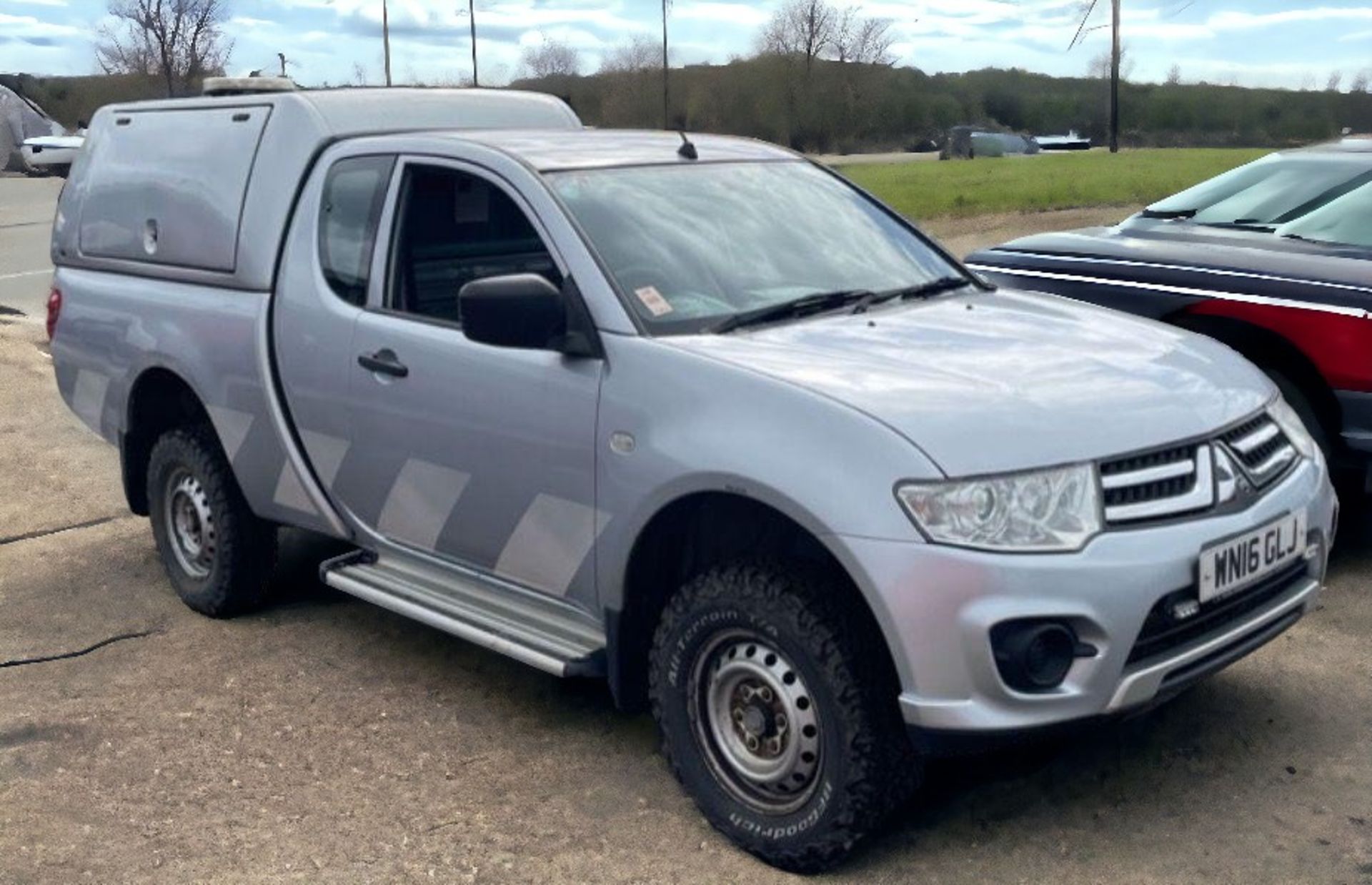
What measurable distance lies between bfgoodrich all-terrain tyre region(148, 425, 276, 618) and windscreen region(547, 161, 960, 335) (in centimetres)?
201

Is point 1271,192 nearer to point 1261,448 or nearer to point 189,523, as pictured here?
point 1261,448

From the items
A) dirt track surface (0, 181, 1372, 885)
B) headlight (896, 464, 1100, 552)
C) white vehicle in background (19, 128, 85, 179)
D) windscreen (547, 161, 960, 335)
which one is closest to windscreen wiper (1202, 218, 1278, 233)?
dirt track surface (0, 181, 1372, 885)

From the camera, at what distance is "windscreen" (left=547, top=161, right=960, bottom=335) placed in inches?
173

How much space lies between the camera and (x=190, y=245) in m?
5.82

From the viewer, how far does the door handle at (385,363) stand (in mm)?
4812

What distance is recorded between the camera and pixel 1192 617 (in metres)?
3.67

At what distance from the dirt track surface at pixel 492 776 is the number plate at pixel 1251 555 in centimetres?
44

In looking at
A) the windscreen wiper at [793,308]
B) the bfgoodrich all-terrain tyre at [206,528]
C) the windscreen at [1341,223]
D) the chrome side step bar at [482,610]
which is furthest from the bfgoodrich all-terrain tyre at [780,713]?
the windscreen at [1341,223]

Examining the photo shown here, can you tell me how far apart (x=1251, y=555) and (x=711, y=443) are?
1.29m

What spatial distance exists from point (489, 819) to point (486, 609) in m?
0.66

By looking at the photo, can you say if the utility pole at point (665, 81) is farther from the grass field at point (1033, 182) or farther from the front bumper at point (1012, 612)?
the front bumper at point (1012, 612)

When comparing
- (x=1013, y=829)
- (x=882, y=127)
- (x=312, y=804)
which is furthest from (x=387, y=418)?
(x=882, y=127)

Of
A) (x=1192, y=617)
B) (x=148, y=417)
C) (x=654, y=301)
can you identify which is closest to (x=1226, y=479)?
(x=1192, y=617)

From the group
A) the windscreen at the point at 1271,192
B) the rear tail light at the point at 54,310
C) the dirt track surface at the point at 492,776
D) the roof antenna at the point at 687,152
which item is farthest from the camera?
the windscreen at the point at 1271,192
